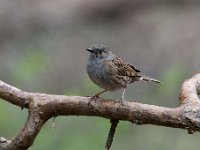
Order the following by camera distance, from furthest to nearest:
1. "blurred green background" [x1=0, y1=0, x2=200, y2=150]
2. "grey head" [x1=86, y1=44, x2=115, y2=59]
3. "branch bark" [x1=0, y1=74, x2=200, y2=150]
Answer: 1. "blurred green background" [x1=0, y1=0, x2=200, y2=150]
2. "grey head" [x1=86, y1=44, x2=115, y2=59]
3. "branch bark" [x1=0, y1=74, x2=200, y2=150]

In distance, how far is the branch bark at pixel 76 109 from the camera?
13.8 feet

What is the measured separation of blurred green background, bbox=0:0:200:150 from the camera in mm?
8328

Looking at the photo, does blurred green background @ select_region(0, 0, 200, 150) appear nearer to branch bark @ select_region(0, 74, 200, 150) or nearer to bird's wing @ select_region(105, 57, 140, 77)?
bird's wing @ select_region(105, 57, 140, 77)

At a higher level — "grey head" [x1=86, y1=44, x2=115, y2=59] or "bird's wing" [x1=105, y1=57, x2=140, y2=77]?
"grey head" [x1=86, y1=44, x2=115, y2=59]

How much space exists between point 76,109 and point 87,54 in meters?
6.45

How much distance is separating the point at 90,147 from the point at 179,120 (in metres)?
3.73

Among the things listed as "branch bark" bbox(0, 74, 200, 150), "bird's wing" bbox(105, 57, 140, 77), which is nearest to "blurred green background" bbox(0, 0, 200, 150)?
"bird's wing" bbox(105, 57, 140, 77)

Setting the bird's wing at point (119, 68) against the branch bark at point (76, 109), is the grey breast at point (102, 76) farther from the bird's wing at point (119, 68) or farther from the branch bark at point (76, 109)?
the branch bark at point (76, 109)

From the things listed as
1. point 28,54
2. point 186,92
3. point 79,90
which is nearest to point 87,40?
point 28,54

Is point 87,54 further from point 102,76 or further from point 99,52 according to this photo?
point 102,76

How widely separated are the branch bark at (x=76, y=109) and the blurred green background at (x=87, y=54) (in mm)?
3353

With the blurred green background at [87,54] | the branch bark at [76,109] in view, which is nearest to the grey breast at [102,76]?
the branch bark at [76,109]

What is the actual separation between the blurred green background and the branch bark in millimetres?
3353

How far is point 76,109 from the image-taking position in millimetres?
4367
